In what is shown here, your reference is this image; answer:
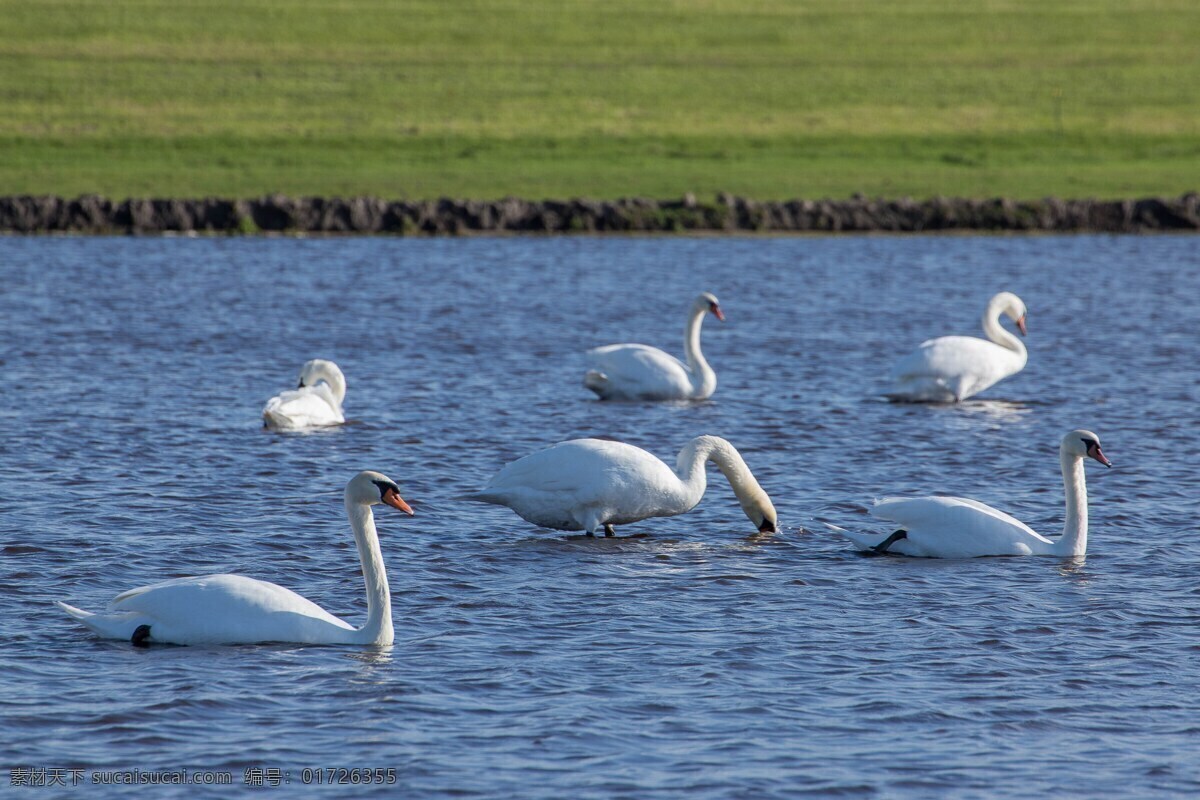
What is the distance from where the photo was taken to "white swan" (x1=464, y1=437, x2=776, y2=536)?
1138 centimetres

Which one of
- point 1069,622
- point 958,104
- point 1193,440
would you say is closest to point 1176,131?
point 958,104

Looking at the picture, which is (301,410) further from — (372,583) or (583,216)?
(583,216)

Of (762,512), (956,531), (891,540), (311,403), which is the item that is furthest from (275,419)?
(956,531)

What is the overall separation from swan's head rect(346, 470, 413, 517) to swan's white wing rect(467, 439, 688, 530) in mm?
2439

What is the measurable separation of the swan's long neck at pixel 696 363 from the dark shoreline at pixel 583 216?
19669 mm

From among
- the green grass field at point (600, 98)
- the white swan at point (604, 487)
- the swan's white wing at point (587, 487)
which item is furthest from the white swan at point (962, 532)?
the green grass field at point (600, 98)

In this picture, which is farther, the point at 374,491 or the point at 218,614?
the point at 374,491

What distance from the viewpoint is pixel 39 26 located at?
66562mm

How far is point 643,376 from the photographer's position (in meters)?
17.8

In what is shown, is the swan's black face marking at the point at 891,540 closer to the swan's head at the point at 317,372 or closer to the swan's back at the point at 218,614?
the swan's back at the point at 218,614

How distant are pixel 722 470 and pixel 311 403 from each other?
520cm

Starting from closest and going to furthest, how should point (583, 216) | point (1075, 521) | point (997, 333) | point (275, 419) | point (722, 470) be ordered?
point (1075, 521), point (722, 470), point (275, 419), point (997, 333), point (583, 216)

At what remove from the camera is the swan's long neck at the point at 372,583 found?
8789mm

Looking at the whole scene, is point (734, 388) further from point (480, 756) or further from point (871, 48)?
point (871, 48)
